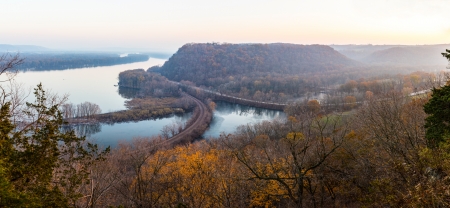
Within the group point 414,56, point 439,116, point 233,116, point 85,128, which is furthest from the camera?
point 414,56

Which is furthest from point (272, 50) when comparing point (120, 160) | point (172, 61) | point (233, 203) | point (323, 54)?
point (233, 203)

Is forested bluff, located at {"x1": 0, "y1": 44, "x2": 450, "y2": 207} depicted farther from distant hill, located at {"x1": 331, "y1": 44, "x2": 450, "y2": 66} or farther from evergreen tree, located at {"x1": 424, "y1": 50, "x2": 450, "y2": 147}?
distant hill, located at {"x1": 331, "y1": 44, "x2": 450, "y2": 66}

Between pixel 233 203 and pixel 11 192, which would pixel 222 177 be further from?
pixel 11 192

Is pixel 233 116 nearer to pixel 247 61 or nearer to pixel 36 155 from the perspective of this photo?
pixel 36 155

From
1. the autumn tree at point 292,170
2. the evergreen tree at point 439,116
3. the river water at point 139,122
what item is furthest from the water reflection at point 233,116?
the evergreen tree at point 439,116

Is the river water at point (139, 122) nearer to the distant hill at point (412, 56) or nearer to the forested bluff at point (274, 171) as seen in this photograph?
the forested bluff at point (274, 171)

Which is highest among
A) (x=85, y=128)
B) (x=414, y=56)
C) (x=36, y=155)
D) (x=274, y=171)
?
(x=414, y=56)

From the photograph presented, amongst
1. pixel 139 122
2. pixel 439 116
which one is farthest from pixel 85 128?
pixel 439 116

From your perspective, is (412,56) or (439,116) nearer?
(439,116)

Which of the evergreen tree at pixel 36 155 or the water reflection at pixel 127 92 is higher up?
the evergreen tree at pixel 36 155
